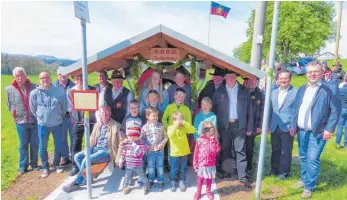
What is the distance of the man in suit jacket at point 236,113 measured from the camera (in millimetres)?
4742

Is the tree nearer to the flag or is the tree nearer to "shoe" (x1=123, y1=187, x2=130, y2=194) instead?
the flag

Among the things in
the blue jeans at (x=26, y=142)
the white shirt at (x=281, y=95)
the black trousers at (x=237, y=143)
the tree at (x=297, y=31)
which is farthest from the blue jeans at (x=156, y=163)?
the tree at (x=297, y=31)

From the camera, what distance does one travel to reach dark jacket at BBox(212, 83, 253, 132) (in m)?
4.73

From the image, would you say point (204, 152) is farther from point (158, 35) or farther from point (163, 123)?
point (158, 35)

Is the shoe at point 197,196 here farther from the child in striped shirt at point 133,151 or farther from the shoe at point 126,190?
the shoe at point 126,190

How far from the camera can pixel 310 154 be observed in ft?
14.0

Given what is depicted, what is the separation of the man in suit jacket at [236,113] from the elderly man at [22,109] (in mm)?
3548

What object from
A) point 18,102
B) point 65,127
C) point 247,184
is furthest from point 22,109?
point 247,184

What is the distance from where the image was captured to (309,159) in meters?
4.27

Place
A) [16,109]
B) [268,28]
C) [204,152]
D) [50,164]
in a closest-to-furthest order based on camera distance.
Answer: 1. [204,152]
2. [16,109]
3. [50,164]
4. [268,28]

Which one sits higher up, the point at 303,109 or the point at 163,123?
the point at 303,109

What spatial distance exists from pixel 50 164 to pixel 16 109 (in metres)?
1.43

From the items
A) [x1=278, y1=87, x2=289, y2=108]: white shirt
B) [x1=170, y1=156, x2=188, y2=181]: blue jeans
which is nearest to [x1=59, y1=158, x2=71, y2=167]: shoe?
[x1=170, y1=156, x2=188, y2=181]: blue jeans

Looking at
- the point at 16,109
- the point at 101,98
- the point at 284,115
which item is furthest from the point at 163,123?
the point at 16,109
